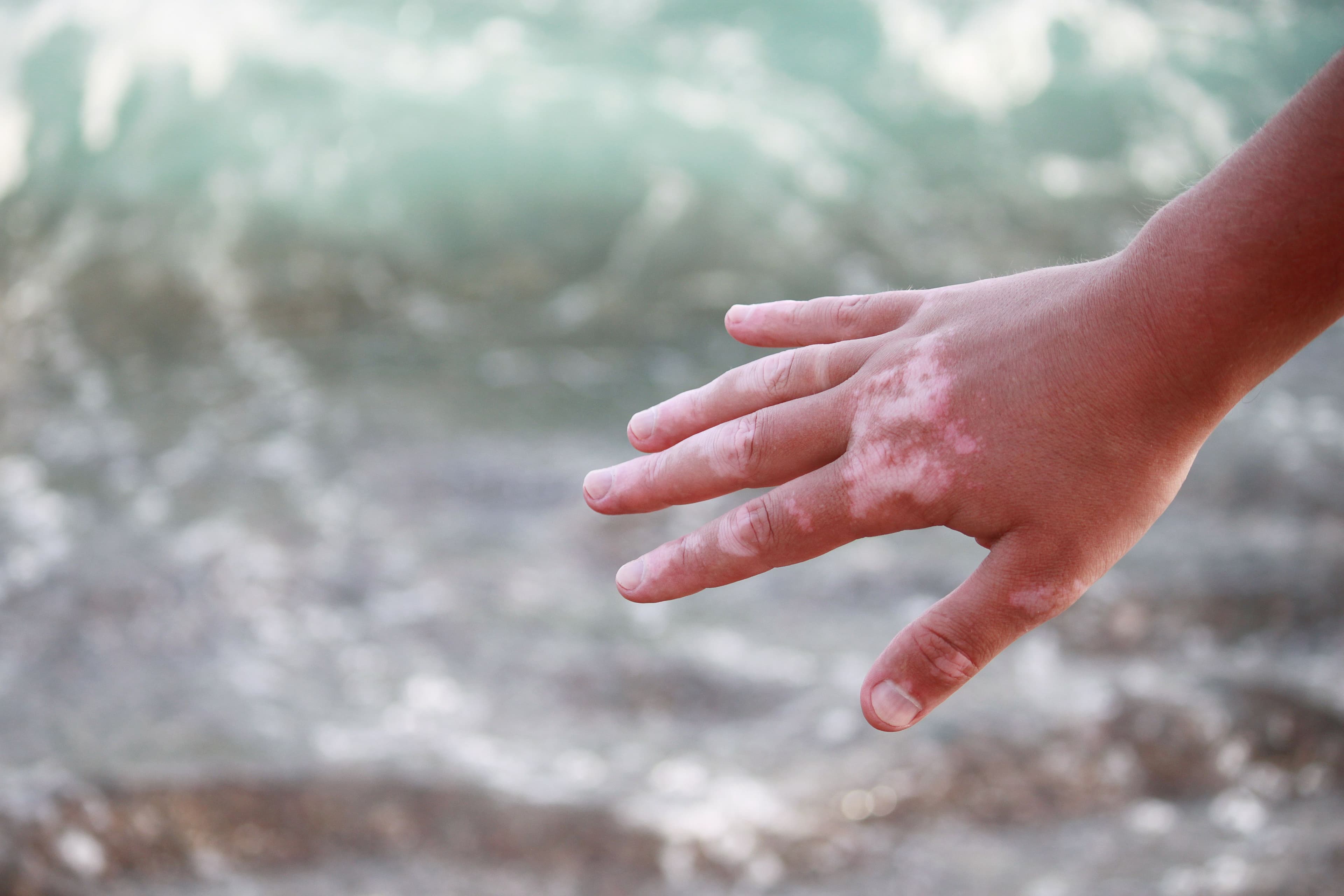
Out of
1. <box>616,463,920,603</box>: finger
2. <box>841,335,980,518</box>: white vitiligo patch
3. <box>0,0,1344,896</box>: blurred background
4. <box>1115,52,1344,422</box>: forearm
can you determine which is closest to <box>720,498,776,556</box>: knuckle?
<box>616,463,920,603</box>: finger

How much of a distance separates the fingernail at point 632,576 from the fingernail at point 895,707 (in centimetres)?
36

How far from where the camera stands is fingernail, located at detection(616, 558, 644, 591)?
1386mm

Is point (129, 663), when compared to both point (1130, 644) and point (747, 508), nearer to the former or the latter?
point (747, 508)

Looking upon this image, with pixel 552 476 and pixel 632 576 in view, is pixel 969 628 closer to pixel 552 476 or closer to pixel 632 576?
pixel 632 576

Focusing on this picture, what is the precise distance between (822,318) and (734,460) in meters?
0.29

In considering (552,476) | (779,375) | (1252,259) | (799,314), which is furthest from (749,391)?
(552,476)

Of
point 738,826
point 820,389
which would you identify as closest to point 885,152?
point 738,826

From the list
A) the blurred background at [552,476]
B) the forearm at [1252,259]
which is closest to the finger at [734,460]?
the forearm at [1252,259]

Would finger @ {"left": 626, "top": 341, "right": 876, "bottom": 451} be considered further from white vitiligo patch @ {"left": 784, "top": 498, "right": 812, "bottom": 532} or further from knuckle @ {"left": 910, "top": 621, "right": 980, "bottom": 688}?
knuckle @ {"left": 910, "top": 621, "right": 980, "bottom": 688}

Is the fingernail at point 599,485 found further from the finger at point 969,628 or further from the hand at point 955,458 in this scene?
the finger at point 969,628

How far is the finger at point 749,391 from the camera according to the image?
4.76 feet

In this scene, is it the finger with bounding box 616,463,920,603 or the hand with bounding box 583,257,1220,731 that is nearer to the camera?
the hand with bounding box 583,257,1220,731

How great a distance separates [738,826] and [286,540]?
2.17 meters

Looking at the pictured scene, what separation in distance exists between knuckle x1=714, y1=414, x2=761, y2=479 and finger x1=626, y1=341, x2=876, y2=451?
7 centimetres
